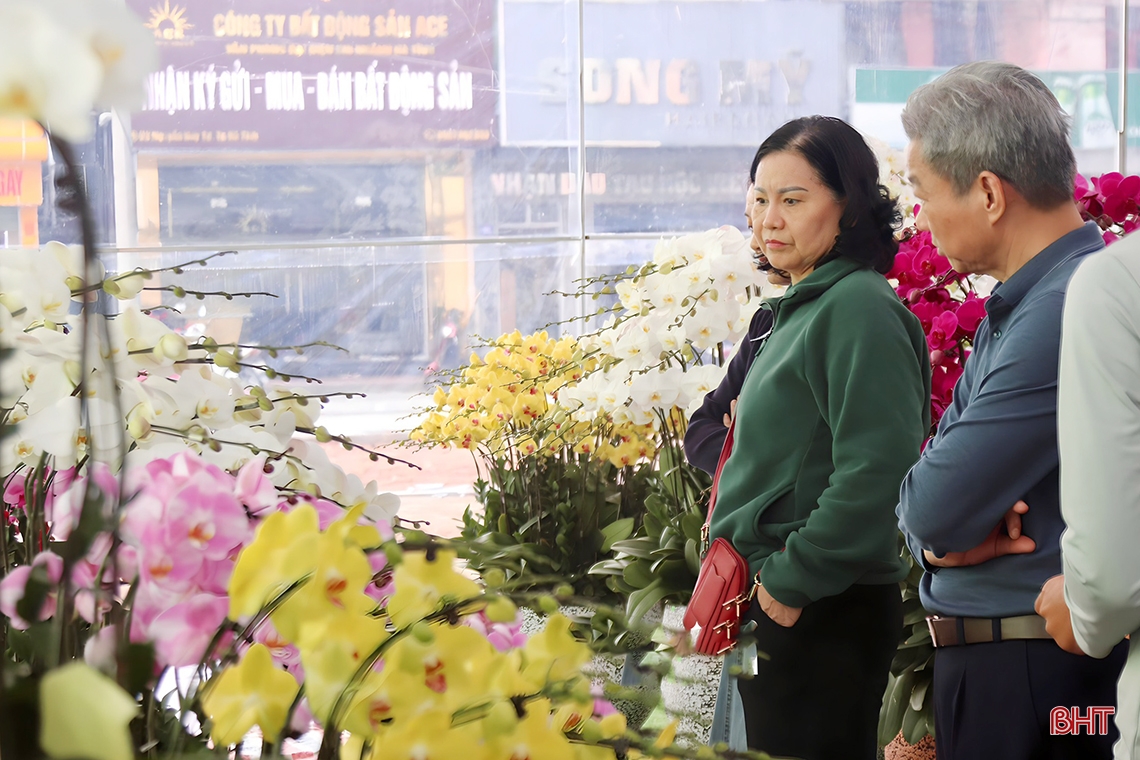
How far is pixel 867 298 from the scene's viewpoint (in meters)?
1.47

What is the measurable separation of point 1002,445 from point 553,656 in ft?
2.70

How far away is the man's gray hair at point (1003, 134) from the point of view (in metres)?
1.17

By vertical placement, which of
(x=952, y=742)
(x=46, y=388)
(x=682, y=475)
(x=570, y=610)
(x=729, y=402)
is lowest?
(x=570, y=610)

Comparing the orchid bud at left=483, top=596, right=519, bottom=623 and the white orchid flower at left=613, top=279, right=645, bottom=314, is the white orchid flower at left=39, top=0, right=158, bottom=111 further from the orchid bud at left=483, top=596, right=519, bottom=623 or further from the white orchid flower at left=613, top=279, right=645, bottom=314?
the white orchid flower at left=613, top=279, right=645, bottom=314

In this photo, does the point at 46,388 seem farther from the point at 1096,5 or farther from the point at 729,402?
the point at 1096,5

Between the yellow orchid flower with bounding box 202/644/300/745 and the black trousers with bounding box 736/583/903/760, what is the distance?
1163 millimetres

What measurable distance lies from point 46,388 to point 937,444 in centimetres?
90

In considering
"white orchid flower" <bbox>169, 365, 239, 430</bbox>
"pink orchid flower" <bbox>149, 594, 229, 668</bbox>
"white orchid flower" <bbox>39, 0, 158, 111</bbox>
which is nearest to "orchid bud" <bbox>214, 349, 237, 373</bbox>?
"white orchid flower" <bbox>169, 365, 239, 430</bbox>

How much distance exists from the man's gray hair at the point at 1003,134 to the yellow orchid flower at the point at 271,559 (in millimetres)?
1029

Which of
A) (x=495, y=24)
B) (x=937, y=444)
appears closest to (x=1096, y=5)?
(x=495, y=24)

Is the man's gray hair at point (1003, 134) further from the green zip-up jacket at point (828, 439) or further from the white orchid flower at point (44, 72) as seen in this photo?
the white orchid flower at point (44, 72)

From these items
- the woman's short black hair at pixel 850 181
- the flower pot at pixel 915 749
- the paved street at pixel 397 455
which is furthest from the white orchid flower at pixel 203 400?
the paved street at pixel 397 455

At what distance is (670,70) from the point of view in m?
4.81

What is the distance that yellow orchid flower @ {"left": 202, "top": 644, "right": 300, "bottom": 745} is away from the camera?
14.9 inches
